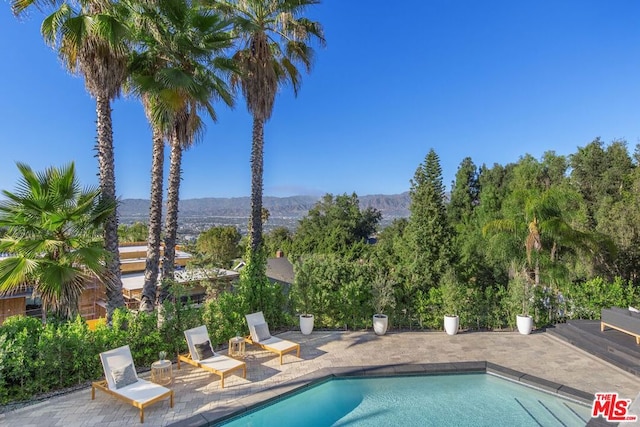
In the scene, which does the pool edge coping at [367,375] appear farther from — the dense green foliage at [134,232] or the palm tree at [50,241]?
the dense green foliage at [134,232]

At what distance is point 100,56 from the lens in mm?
8312

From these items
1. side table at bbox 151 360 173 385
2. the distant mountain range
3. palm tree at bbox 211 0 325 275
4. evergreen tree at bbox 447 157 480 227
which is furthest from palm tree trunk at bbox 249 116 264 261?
the distant mountain range

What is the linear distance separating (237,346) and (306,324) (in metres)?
2.69

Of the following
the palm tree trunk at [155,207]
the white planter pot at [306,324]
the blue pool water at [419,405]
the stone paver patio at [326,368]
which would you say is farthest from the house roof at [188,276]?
the blue pool water at [419,405]

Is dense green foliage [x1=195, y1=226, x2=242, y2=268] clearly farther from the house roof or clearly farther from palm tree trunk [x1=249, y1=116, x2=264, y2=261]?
palm tree trunk [x1=249, y1=116, x2=264, y2=261]

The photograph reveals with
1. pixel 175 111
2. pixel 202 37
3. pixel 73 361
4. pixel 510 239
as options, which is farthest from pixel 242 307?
pixel 510 239

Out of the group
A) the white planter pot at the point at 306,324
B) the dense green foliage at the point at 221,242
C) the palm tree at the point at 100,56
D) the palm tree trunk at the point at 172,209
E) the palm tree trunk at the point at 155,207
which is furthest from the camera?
the dense green foliage at the point at 221,242

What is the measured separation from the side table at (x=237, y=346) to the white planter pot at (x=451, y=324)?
663 cm

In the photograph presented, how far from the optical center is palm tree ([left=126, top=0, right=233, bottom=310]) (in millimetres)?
9031

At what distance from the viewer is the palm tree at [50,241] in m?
6.97

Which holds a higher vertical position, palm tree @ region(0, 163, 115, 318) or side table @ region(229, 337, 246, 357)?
palm tree @ region(0, 163, 115, 318)

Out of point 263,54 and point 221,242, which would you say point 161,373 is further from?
point 221,242

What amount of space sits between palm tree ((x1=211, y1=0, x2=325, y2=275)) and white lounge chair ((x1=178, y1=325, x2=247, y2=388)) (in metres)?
3.48

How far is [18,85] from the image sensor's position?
54.0 feet
